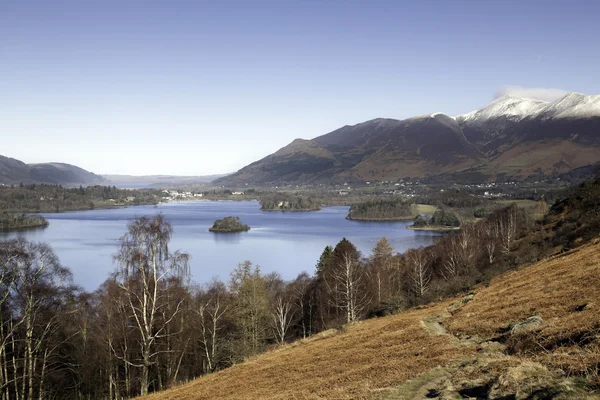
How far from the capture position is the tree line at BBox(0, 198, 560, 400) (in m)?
17.5

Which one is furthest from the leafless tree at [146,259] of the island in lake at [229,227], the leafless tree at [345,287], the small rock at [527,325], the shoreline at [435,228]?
the shoreline at [435,228]

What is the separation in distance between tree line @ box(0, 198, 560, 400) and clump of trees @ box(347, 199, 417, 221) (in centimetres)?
12581

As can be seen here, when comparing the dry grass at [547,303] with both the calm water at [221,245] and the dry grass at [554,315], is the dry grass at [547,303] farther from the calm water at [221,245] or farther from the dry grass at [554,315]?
the calm water at [221,245]

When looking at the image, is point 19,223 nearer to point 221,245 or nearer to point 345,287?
point 221,245

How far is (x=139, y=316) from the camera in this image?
69.9 feet

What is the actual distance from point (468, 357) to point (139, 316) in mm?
16312

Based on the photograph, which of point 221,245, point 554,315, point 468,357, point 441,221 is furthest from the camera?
point 441,221

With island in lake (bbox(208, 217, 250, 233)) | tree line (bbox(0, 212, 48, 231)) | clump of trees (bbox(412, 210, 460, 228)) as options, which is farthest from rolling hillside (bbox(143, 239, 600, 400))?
tree line (bbox(0, 212, 48, 231))

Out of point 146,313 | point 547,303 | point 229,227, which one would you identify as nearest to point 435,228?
point 229,227

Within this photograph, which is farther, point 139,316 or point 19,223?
point 19,223

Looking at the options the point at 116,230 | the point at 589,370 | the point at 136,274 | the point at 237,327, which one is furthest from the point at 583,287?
the point at 116,230

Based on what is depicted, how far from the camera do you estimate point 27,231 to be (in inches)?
4363

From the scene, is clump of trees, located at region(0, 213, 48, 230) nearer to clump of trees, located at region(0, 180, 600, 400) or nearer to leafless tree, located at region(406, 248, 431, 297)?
clump of trees, located at region(0, 180, 600, 400)

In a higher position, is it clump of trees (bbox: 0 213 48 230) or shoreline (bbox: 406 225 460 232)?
clump of trees (bbox: 0 213 48 230)
